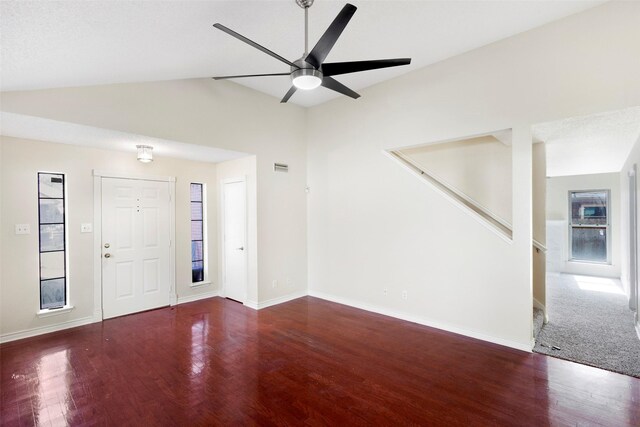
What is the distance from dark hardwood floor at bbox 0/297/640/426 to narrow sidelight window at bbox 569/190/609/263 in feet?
19.7

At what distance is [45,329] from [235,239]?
8.71ft

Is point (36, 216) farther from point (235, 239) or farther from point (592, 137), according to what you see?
point (592, 137)

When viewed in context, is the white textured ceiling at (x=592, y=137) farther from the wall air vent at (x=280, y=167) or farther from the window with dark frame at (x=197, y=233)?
the window with dark frame at (x=197, y=233)

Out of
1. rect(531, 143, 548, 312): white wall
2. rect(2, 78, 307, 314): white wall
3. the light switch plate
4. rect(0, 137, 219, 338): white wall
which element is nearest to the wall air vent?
rect(2, 78, 307, 314): white wall

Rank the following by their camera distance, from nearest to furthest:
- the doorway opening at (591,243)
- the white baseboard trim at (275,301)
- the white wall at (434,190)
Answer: the white wall at (434,190)
the doorway opening at (591,243)
the white baseboard trim at (275,301)

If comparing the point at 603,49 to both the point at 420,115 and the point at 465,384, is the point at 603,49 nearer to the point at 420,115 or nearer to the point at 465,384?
the point at 420,115

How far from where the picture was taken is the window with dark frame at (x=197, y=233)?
5.29 meters

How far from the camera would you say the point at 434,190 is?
155 inches

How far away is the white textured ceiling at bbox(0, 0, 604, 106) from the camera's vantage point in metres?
1.85

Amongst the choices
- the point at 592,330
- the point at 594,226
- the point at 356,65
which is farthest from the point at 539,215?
the point at 594,226

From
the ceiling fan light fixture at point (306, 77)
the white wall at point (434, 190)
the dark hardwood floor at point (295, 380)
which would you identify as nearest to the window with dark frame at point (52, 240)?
the dark hardwood floor at point (295, 380)

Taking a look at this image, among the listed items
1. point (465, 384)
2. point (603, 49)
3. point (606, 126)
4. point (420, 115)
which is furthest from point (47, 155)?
point (606, 126)

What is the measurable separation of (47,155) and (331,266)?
14.0ft

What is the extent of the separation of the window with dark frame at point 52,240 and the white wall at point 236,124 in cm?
138
